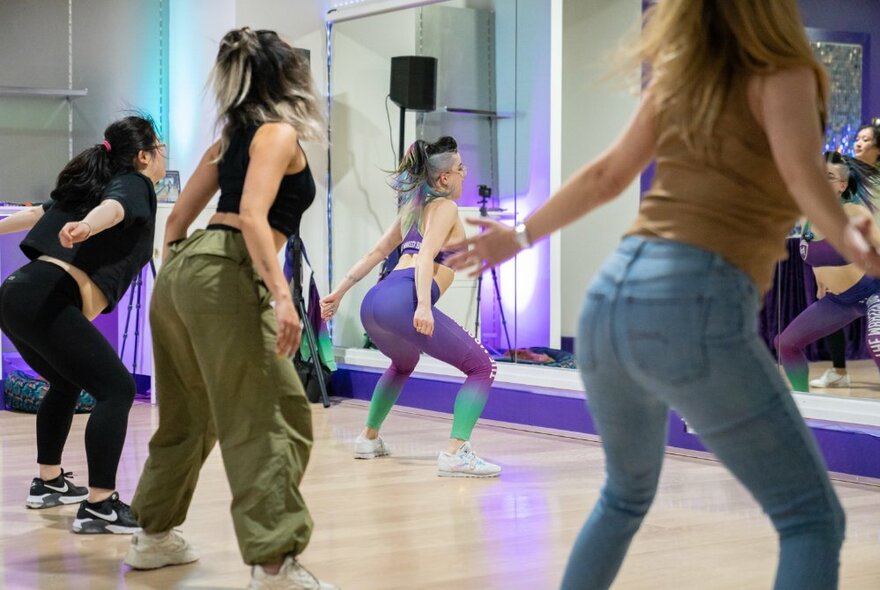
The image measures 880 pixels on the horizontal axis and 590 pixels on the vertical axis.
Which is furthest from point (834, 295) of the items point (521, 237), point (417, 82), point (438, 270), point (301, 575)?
point (521, 237)

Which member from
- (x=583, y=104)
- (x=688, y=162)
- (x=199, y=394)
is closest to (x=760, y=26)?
(x=688, y=162)

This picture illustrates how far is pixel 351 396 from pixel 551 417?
1.86 m

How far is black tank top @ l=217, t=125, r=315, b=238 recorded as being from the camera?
9.75 ft

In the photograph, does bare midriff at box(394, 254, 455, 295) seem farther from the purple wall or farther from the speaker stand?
the speaker stand

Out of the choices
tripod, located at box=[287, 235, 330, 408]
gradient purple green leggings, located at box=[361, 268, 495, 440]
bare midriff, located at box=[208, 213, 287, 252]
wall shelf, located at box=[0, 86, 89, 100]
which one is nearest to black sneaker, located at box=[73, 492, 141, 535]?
bare midriff, located at box=[208, 213, 287, 252]

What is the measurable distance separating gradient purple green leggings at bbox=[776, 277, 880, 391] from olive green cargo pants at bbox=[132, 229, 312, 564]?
10.7 ft

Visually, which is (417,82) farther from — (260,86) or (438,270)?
(260,86)

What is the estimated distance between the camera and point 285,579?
2.97 metres

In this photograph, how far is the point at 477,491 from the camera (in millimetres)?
4824

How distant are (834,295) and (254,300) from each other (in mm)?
3428

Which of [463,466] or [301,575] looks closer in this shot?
[301,575]

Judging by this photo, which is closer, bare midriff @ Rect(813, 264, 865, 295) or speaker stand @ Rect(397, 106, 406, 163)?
bare midriff @ Rect(813, 264, 865, 295)

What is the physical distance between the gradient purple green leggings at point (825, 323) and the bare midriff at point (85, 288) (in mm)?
3212

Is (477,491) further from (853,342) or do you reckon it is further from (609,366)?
(609,366)
